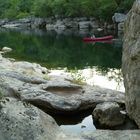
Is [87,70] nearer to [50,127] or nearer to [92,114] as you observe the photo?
[92,114]

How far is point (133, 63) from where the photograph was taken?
42.5 ft

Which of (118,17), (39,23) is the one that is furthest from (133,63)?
(39,23)

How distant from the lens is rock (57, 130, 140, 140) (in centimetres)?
1169

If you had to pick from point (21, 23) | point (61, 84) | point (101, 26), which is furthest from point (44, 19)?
point (61, 84)

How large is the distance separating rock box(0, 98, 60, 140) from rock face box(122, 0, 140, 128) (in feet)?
9.73

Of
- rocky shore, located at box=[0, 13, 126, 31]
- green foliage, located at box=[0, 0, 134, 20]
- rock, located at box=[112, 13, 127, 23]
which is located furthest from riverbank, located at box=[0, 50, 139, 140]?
green foliage, located at box=[0, 0, 134, 20]

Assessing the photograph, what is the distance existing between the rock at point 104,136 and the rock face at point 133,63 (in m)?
0.99

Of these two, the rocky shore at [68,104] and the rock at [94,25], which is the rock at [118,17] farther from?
the rocky shore at [68,104]

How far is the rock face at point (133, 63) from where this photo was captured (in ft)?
41.5

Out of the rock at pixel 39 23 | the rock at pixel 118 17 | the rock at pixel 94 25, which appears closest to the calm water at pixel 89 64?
the rock at pixel 118 17

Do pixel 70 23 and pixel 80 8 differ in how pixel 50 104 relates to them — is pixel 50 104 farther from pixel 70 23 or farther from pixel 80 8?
pixel 70 23

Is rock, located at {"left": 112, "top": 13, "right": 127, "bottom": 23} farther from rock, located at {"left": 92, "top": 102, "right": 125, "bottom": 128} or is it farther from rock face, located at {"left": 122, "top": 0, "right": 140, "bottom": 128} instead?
rock face, located at {"left": 122, "top": 0, "right": 140, "bottom": 128}

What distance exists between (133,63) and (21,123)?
4431 millimetres

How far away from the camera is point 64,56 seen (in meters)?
42.1
